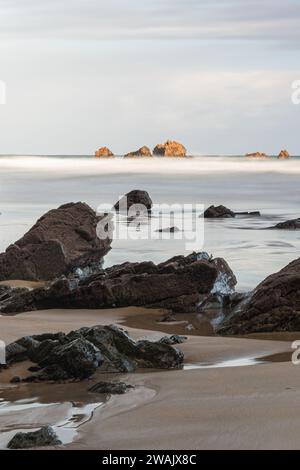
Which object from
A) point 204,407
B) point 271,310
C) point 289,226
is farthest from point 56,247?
point 289,226

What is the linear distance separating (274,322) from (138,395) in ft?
10.9

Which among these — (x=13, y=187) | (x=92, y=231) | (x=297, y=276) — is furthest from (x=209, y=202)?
(x=297, y=276)

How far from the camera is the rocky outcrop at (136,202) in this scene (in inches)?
1357

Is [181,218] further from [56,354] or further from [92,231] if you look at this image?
[56,354]

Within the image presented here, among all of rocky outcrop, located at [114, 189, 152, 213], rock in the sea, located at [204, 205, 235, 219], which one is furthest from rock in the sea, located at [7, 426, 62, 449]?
rocky outcrop, located at [114, 189, 152, 213]

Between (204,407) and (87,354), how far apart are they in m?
1.48

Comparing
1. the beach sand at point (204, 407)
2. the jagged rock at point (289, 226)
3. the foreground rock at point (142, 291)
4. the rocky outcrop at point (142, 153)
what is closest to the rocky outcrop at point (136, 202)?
the jagged rock at point (289, 226)

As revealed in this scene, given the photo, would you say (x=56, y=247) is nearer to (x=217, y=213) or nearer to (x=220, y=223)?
(x=220, y=223)

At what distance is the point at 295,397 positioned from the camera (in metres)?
6.71

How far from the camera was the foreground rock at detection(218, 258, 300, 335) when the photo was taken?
10055mm

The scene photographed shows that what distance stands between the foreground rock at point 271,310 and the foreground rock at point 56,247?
16.7 ft

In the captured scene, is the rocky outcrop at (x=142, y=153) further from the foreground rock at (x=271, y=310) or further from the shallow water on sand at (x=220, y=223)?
the foreground rock at (x=271, y=310)

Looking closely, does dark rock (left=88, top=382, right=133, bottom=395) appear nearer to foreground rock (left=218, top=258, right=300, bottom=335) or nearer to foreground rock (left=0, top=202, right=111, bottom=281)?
foreground rock (left=218, top=258, right=300, bottom=335)

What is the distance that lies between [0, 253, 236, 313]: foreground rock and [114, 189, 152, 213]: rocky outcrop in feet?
70.9
